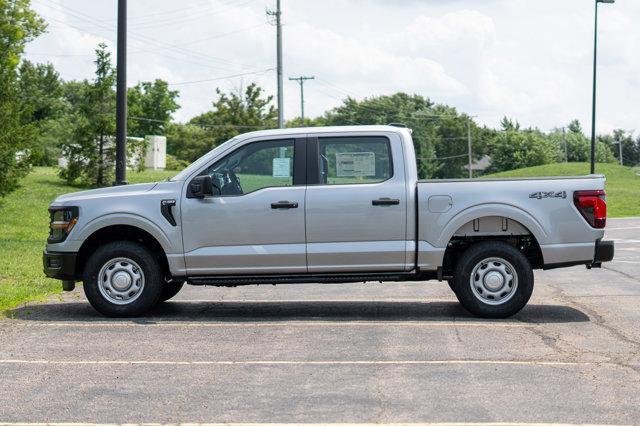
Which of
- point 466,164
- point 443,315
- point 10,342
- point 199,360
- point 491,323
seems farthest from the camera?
point 466,164

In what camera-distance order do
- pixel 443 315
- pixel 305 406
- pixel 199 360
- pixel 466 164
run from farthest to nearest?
pixel 466 164 → pixel 443 315 → pixel 199 360 → pixel 305 406

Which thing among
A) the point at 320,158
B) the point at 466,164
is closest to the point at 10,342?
the point at 320,158

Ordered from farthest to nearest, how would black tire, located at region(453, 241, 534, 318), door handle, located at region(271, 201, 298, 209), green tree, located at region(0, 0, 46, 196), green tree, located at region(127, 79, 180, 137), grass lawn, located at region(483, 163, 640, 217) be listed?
green tree, located at region(127, 79, 180, 137) < grass lawn, located at region(483, 163, 640, 217) < green tree, located at region(0, 0, 46, 196) < door handle, located at region(271, 201, 298, 209) < black tire, located at region(453, 241, 534, 318)

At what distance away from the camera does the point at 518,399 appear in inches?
262

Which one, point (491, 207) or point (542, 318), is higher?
point (491, 207)

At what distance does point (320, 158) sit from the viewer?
10648 millimetres

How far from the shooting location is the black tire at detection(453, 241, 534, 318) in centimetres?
1034

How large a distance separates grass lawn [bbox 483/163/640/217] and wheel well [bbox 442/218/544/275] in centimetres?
3220

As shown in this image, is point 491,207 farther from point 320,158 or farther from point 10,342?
point 10,342

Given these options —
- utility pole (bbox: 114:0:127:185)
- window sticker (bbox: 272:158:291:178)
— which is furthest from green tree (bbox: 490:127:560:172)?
window sticker (bbox: 272:158:291:178)

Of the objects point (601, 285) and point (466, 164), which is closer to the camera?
point (601, 285)

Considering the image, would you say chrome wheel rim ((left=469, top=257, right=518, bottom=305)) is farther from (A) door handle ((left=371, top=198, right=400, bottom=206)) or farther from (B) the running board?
(A) door handle ((left=371, top=198, right=400, bottom=206))

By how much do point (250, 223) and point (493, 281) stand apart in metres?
2.63

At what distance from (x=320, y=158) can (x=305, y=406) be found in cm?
453
